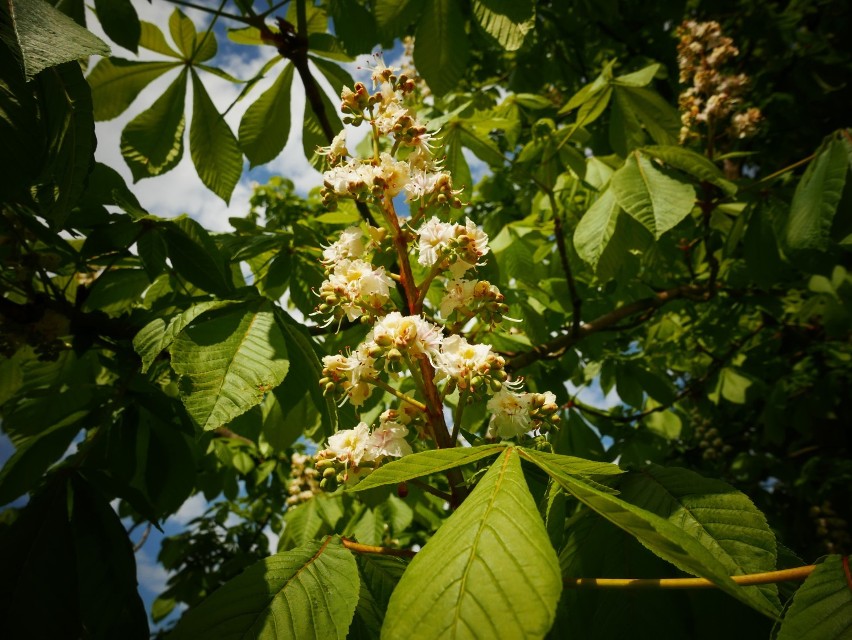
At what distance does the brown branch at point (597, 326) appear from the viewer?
1802mm

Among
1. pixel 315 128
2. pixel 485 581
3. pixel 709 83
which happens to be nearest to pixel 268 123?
pixel 315 128

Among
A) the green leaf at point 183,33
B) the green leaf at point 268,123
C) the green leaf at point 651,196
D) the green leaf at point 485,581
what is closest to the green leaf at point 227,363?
the green leaf at point 485,581

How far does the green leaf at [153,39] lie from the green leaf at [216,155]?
0.89 feet

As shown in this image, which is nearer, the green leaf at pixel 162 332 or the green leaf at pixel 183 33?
the green leaf at pixel 162 332

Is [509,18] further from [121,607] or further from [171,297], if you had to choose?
[121,607]

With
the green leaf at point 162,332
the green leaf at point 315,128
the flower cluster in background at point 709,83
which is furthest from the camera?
the flower cluster in background at point 709,83

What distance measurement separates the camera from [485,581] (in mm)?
488

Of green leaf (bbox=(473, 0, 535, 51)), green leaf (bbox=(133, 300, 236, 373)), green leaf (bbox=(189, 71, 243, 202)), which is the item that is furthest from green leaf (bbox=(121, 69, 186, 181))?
green leaf (bbox=(473, 0, 535, 51))

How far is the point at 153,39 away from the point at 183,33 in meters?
0.10

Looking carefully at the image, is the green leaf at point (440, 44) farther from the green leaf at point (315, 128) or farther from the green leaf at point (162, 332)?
the green leaf at point (162, 332)

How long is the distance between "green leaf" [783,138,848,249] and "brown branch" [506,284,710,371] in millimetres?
641

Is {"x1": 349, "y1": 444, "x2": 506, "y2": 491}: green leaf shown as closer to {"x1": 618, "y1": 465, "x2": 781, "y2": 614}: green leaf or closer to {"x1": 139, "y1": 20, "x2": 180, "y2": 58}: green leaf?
{"x1": 618, "y1": 465, "x2": 781, "y2": 614}: green leaf

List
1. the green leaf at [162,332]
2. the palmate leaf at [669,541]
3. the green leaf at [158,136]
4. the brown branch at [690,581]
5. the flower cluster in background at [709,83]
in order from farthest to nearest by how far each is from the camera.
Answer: the flower cluster in background at [709,83], the green leaf at [158,136], the green leaf at [162,332], the brown branch at [690,581], the palmate leaf at [669,541]

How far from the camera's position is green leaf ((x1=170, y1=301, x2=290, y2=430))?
82 centimetres
